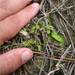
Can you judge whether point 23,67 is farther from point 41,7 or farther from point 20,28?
point 41,7

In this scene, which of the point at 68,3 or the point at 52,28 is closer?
the point at 52,28

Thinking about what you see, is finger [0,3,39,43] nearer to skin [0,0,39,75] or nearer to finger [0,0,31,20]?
skin [0,0,39,75]

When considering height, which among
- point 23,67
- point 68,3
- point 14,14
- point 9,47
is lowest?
point 23,67

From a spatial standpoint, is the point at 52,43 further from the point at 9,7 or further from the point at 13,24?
the point at 9,7

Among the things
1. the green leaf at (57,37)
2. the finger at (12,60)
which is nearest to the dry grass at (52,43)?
the green leaf at (57,37)

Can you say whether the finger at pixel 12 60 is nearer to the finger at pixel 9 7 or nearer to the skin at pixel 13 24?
the skin at pixel 13 24

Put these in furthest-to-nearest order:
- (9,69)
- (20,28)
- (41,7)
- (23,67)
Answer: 1. (41,7)
2. (20,28)
3. (23,67)
4. (9,69)

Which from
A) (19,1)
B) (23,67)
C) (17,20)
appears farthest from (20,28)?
(23,67)
